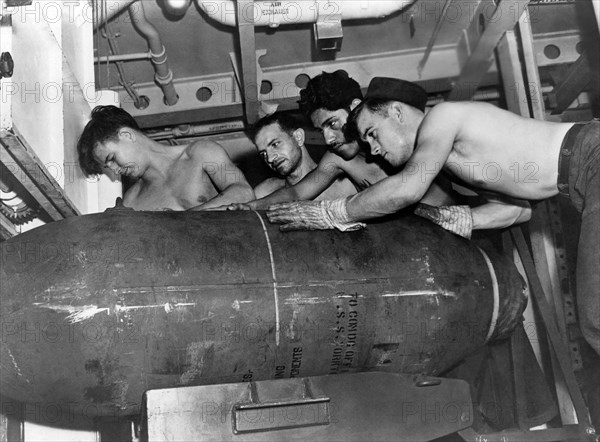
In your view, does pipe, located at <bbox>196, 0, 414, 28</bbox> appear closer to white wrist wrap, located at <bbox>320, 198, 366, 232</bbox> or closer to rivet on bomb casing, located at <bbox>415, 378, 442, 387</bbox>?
white wrist wrap, located at <bbox>320, 198, 366, 232</bbox>

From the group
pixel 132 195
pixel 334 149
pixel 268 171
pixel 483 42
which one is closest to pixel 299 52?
pixel 334 149

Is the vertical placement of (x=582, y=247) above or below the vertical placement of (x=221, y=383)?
above

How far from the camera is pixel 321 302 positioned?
231 centimetres

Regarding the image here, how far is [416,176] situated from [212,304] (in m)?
0.93

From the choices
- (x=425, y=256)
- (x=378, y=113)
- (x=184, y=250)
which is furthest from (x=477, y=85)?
(x=184, y=250)

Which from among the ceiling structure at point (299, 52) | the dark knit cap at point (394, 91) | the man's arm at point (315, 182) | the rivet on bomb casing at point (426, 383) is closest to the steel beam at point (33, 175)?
the ceiling structure at point (299, 52)

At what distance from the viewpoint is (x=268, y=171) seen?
4469mm

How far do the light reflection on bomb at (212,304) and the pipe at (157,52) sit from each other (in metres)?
1.39

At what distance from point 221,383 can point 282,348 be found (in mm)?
253

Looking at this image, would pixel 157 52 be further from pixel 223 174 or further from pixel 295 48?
pixel 223 174

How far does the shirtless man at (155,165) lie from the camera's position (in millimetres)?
3188

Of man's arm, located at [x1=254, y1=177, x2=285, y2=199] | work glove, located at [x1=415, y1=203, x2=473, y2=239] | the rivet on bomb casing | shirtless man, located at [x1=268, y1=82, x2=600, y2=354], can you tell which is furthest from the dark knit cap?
the rivet on bomb casing

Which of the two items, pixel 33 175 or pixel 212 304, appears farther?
pixel 33 175

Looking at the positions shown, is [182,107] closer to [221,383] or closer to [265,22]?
[265,22]
